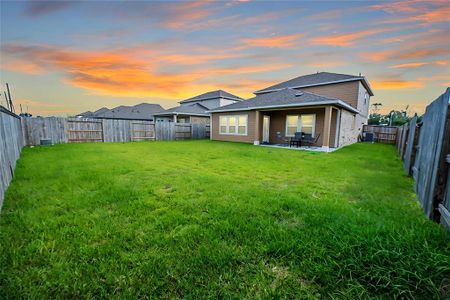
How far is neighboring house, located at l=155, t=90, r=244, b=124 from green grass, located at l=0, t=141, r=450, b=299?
1656 cm

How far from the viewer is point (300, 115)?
41.8ft

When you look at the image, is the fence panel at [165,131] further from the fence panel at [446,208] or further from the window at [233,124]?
the fence panel at [446,208]

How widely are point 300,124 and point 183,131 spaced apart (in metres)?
11.0

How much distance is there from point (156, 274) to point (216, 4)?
10068 millimetres

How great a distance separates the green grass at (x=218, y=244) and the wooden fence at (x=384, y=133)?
59.2 ft

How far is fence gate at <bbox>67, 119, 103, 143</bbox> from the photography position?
43.8ft

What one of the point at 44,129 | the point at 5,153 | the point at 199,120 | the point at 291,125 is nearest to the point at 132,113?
the point at 199,120

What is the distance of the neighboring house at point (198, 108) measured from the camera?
74.2ft

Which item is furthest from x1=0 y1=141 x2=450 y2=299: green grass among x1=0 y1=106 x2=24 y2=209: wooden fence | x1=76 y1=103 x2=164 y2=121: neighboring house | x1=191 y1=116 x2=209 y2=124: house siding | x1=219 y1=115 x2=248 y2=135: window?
x1=76 y1=103 x2=164 y2=121: neighboring house

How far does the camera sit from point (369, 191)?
387 centimetres

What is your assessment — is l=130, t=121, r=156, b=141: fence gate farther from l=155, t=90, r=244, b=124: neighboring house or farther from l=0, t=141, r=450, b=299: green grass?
l=0, t=141, r=450, b=299: green grass

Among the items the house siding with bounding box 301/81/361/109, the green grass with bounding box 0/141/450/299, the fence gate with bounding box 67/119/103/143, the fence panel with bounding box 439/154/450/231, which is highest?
the house siding with bounding box 301/81/361/109

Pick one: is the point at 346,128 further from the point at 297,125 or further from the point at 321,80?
the point at 321,80

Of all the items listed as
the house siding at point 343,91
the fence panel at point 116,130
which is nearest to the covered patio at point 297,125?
the house siding at point 343,91
